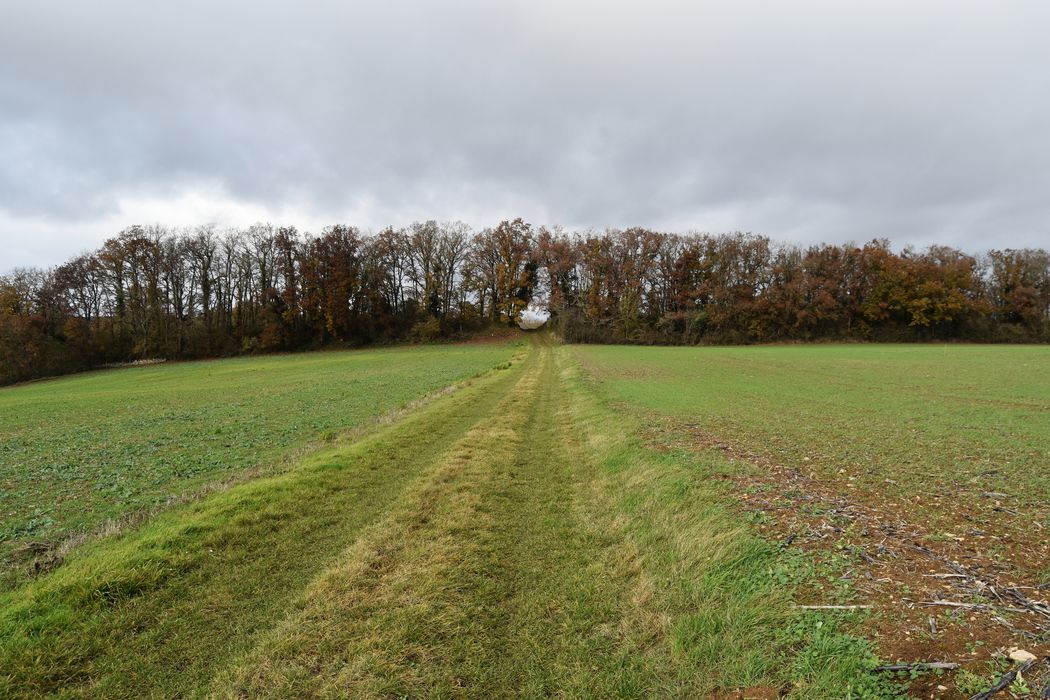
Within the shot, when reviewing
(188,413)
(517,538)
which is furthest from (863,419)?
(188,413)

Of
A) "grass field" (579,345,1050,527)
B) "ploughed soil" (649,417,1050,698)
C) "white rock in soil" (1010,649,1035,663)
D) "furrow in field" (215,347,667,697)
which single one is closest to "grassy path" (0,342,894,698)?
"furrow in field" (215,347,667,697)

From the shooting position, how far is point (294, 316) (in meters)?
78.5

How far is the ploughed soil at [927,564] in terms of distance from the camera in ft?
12.9

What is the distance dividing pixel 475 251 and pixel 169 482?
8233cm

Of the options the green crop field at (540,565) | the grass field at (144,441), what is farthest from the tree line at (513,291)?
the green crop field at (540,565)

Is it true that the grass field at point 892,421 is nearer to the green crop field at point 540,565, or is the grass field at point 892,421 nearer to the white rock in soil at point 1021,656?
the green crop field at point 540,565

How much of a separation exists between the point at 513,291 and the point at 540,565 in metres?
81.8

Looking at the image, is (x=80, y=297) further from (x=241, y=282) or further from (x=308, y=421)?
(x=308, y=421)

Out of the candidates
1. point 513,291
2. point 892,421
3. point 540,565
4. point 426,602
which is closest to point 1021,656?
point 540,565

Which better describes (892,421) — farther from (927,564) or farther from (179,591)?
(179,591)

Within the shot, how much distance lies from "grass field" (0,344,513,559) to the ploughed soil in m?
11.8

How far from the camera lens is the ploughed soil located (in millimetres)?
3922

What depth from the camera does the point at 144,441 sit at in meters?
15.3

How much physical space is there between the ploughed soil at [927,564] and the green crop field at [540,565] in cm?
3
